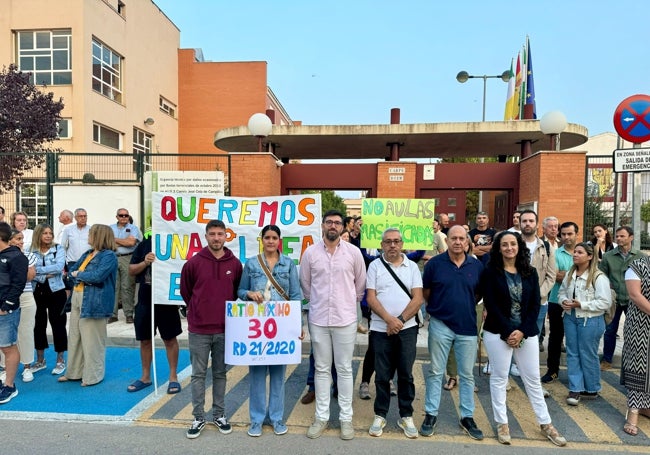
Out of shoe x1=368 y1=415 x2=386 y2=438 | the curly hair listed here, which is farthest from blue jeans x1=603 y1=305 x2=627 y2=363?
shoe x1=368 y1=415 x2=386 y2=438

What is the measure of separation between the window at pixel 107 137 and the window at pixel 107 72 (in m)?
1.79

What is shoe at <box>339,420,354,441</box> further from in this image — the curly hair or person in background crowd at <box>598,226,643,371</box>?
person in background crowd at <box>598,226,643,371</box>

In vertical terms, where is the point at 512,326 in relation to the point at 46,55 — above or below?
below

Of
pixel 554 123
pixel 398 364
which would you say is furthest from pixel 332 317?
pixel 554 123

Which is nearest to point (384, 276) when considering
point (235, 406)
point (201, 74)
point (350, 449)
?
point (350, 449)

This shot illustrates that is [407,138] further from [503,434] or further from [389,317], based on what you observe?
[503,434]

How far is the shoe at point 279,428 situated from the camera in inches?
159

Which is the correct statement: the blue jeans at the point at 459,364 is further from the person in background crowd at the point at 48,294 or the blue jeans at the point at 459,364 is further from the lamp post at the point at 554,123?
the lamp post at the point at 554,123

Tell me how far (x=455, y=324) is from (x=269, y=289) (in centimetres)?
173

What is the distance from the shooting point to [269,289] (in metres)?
4.14

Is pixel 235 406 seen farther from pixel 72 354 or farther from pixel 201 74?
pixel 201 74

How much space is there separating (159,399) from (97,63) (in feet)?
73.5

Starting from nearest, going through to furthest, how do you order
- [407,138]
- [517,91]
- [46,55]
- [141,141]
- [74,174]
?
1. [74,174]
2. [407,138]
3. [46,55]
4. [517,91]
5. [141,141]

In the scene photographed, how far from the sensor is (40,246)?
5785mm
